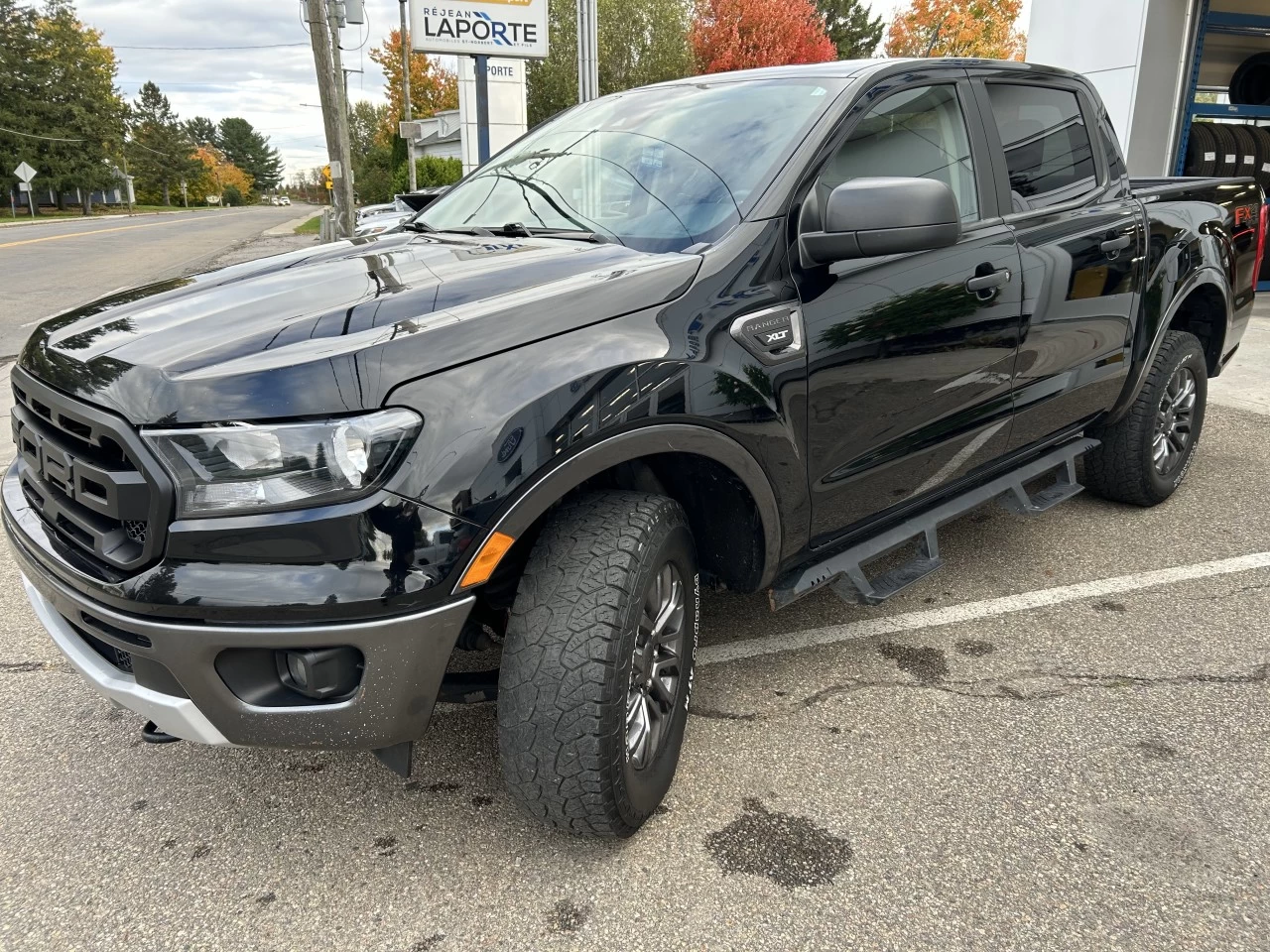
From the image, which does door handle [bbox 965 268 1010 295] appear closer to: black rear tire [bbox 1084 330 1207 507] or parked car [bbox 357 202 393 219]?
black rear tire [bbox 1084 330 1207 507]

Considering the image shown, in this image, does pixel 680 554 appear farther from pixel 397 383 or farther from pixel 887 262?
pixel 887 262

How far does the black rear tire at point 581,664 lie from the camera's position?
1928mm

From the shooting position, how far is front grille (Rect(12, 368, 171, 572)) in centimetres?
172

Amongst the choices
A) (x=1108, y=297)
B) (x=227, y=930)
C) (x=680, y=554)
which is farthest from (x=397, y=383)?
(x=1108, y=297)

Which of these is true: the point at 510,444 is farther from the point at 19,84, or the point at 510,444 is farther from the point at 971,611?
the point at 19,84

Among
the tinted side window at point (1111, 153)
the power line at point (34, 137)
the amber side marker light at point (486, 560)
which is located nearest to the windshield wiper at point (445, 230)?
the amber side marker light at point (486, 560)

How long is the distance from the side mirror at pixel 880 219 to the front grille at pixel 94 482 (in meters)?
1.57

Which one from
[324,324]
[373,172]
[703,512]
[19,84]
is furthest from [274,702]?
[19,84]

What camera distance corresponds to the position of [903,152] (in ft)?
9.44

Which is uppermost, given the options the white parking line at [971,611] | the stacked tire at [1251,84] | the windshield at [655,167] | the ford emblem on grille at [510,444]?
the stacked tire at [1251,84]

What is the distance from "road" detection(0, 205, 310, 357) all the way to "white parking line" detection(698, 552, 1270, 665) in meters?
8.84

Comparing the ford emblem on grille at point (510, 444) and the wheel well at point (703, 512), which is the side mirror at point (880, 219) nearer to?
the wheel well at point (703, 512)

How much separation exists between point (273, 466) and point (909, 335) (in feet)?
5.69

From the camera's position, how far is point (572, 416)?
74.4 inches
